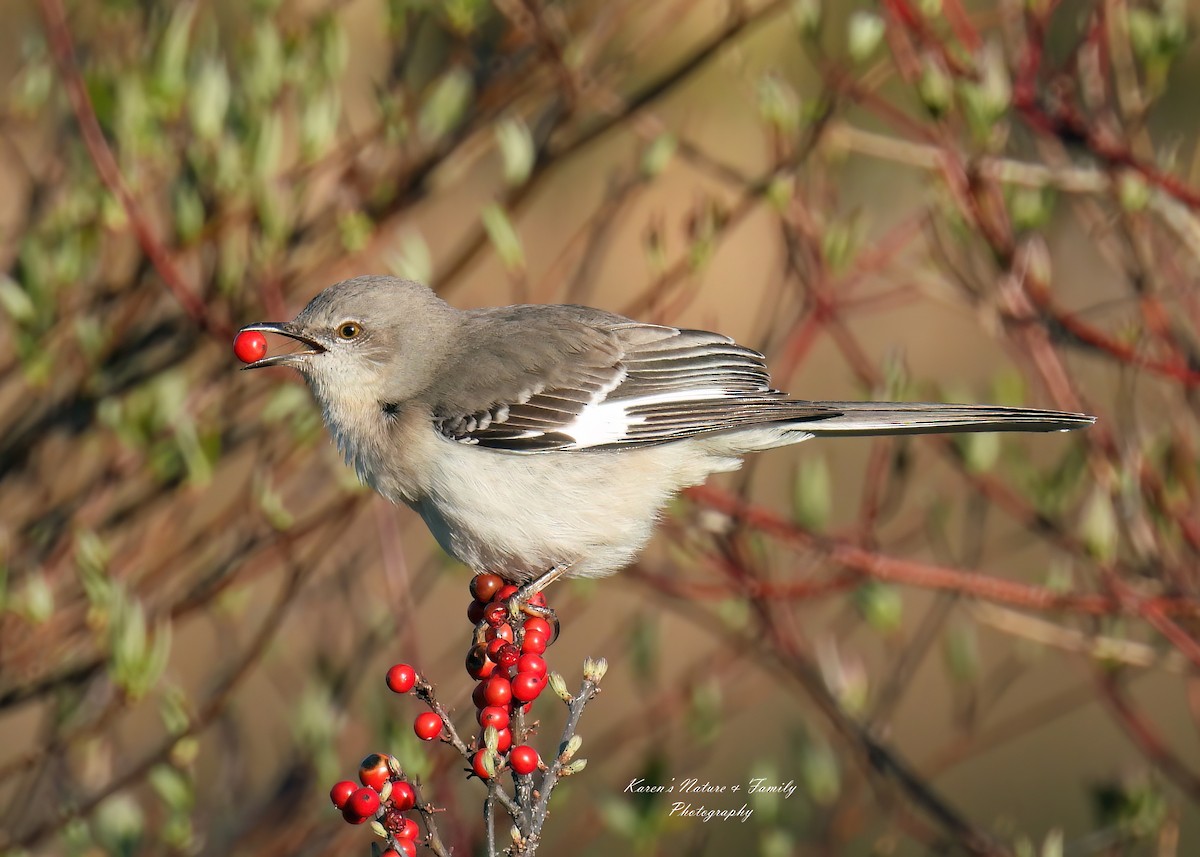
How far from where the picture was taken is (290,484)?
448 cm

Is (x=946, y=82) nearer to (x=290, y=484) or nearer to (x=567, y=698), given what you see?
(x=567, y=698)

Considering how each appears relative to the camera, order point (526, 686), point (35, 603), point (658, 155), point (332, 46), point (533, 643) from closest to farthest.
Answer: point (526, 686) → point (533, 643) → point (35, 603) → point (332, 46) → point (658, 155)

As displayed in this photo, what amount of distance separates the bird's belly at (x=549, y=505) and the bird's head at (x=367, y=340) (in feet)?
1.15

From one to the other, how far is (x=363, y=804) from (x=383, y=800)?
33 millimetres

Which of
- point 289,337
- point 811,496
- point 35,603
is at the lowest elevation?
point 35,603

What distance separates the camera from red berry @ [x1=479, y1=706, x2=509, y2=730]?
7.91ft

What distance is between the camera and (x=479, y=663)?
2684 millimetres

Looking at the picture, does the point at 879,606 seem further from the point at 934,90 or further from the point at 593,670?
the point at 593,670

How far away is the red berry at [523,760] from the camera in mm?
2248

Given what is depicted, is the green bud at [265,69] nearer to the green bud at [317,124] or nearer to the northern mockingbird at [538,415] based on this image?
the green bud at [317,124]

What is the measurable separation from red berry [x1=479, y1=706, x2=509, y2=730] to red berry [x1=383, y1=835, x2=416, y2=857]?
9.5 inches

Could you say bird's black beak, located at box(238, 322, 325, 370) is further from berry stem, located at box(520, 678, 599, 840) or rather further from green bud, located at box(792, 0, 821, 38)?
green bud, located at box(792, 0, 821, 38)

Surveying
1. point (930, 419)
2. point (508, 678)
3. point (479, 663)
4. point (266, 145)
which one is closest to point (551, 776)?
point (508, 678)

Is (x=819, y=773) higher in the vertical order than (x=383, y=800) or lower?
higher
